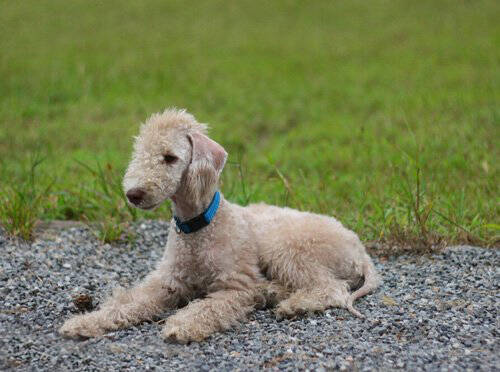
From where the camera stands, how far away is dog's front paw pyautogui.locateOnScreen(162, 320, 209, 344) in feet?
12.3

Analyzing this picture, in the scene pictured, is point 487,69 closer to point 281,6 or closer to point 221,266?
point 281,6

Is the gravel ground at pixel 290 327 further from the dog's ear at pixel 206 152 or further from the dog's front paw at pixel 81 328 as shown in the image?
the dog's ear at pixel 206 152

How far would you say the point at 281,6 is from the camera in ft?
57.9

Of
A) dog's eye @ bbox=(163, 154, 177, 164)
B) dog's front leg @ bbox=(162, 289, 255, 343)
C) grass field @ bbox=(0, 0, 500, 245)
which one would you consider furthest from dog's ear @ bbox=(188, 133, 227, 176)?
grass field @ bbox=(0, 0, 500, 245)

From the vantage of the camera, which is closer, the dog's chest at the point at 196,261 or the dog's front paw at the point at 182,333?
the dog's front paw at the point at 182,333

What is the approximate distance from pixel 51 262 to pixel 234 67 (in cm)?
831

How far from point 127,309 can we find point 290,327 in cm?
97

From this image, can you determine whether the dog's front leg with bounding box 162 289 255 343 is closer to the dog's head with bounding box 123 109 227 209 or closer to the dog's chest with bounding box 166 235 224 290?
the dog's chest with bounding box 166 235 224 290

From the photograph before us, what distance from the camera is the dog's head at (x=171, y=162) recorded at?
3.82m

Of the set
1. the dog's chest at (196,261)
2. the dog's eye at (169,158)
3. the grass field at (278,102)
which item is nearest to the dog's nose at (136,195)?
the dog's eye at (169,158)

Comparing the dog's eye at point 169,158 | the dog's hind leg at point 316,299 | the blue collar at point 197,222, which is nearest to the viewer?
the dog's eye at point 169,158

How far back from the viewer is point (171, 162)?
3.97 metres

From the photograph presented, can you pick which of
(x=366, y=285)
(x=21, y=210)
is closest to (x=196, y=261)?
(x=366, y=285)

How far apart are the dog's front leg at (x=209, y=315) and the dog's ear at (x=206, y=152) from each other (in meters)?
0.76
